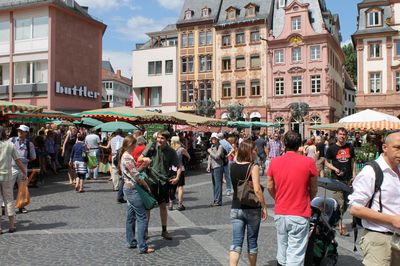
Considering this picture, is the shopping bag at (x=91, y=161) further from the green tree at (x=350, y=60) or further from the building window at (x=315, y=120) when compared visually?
the green tree at (x=350, y=60)

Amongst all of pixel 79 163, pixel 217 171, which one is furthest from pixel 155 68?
pixel 217 171

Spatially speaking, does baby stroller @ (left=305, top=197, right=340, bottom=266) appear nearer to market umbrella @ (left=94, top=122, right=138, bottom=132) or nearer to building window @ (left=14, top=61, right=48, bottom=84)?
market umbrella @ (left=94, top=122, right=138, bottom=132)

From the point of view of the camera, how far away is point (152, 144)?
7.27 metres

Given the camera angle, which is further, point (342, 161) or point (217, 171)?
point (217, 171)

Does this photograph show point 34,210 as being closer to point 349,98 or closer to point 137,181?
point 137,181

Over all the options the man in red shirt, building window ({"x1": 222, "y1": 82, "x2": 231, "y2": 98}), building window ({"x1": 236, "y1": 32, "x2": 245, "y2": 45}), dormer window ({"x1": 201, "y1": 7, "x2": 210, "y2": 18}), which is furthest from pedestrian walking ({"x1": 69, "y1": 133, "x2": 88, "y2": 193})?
dormer window ({"x1": 201, "y1": 7, "x2": 210, "y2": 18})

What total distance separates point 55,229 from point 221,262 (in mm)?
3393

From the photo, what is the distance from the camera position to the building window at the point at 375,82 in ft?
131

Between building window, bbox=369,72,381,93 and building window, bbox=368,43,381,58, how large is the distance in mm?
1559

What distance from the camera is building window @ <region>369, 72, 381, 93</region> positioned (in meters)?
39.8

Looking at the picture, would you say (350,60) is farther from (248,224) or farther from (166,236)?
(248,224)

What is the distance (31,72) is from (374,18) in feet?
95.4

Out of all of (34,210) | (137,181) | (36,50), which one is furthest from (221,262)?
(36,50)

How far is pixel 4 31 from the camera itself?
116 ft
